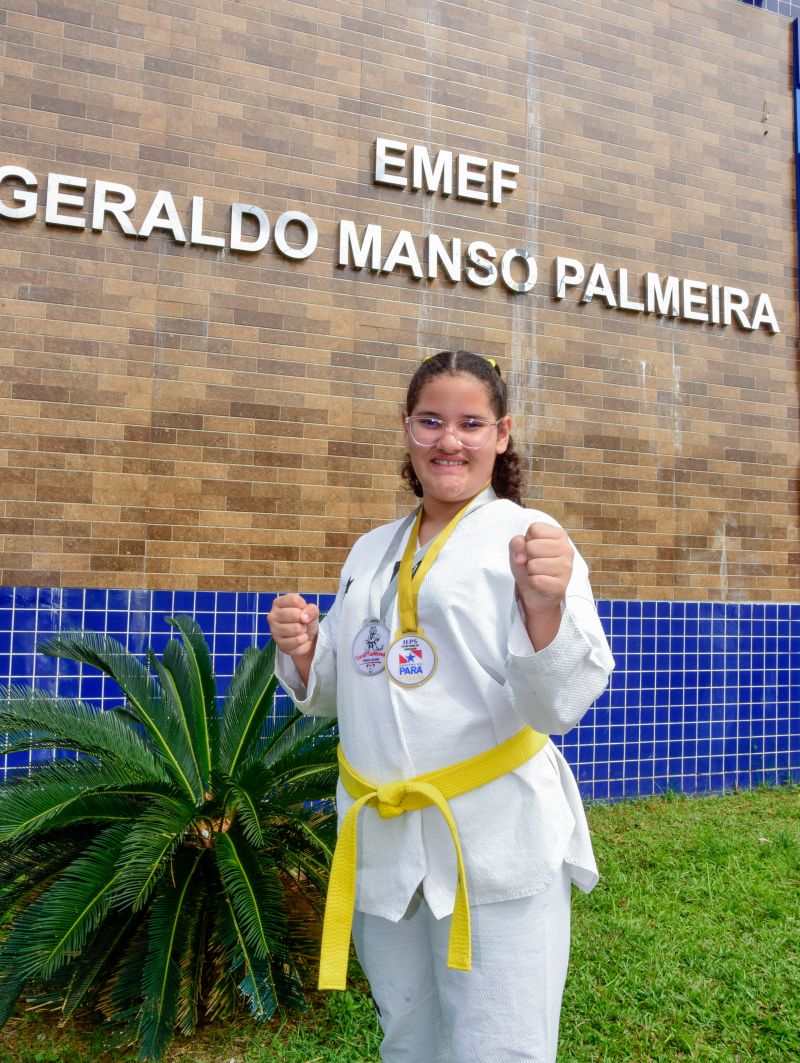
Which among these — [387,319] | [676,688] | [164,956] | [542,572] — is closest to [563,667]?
[542,572]

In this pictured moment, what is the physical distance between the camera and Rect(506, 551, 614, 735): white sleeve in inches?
59.8

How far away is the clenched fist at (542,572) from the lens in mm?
1497

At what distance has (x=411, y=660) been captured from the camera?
1.78 meters

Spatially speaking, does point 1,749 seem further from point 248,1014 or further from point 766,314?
point 766,314

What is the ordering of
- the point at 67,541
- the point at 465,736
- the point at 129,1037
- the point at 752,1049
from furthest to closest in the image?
the point at 67,541
the point at 752,1049
the point at 129,1037
the point at 465,736

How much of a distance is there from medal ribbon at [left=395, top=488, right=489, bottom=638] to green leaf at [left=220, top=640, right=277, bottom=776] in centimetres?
223

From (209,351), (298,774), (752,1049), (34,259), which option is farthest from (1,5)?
(752,1049)

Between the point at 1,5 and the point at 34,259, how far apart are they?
1570 millimetres

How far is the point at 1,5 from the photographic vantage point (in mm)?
5441

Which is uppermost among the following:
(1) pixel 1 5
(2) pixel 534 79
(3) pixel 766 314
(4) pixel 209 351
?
(2) pixel 534 79

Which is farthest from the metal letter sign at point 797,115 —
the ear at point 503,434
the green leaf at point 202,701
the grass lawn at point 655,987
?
the ear at point 503,434

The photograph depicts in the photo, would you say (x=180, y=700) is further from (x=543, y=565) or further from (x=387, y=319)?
(x=387, y=319)

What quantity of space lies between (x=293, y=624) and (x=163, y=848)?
1.62 m

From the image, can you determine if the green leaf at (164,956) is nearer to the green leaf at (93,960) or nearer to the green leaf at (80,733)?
the green leaf at (93,960)
